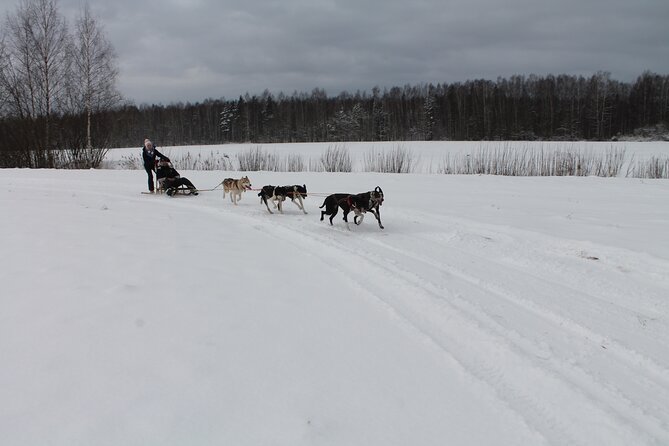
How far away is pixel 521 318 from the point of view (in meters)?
4.11

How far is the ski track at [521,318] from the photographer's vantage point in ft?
8.97

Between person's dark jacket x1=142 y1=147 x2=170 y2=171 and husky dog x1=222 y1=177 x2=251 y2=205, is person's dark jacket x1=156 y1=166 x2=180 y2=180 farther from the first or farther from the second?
husky dog x1=222 y1=177 x2=251 y2=205

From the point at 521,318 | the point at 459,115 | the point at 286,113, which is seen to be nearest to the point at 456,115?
the point at 459,115

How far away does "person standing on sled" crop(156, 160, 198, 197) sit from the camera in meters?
12.6

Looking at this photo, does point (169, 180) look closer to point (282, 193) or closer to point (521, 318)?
point (282, 193)

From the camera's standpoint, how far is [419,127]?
2948 inches

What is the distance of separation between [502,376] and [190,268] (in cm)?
337

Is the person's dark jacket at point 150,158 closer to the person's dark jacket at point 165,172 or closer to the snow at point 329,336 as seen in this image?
→ the person's dark jacket at point 165,172

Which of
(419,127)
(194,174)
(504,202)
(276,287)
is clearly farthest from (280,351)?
(419,127)

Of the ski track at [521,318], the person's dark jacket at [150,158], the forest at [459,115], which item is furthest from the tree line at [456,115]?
the ski track at [521,318]

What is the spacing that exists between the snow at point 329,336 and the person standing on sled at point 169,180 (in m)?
5.23

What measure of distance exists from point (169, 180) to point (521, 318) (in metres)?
10.9

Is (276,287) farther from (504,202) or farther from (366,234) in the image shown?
(504,202)

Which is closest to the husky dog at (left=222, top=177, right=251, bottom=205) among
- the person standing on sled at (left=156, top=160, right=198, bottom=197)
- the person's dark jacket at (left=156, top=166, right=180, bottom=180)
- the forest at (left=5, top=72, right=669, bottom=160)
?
the person standing on sled at (left=156, top=160, right=198, bottom=197)
